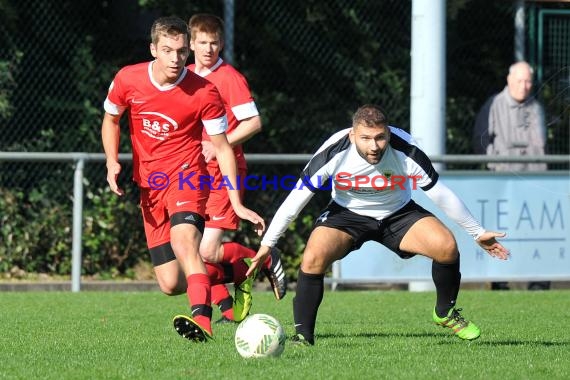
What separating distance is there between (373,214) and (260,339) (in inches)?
61.3

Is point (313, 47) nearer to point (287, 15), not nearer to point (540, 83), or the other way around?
point (287, 15)

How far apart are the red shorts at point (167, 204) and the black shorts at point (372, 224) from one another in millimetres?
810

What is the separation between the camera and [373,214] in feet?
26.3

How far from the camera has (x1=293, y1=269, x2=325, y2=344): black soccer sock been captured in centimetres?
764

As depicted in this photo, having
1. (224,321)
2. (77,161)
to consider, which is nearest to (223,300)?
(224,321)

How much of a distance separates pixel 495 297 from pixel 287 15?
4.68m

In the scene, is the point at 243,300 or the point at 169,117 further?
the point at 243,300

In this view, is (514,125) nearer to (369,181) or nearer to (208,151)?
(208,151)

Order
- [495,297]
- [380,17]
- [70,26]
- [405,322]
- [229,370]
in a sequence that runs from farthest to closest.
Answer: [380,17]
[70,26]
[495,297]
[405,322]
[229,370]

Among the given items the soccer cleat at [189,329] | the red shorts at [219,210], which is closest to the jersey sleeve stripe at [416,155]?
the soccer cleat at [189,329]

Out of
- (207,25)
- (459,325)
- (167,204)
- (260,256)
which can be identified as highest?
(207,25)

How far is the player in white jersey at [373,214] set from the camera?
7.56 meters

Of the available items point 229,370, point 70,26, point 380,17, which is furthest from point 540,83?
point 229,370

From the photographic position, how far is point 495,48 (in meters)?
15.4
